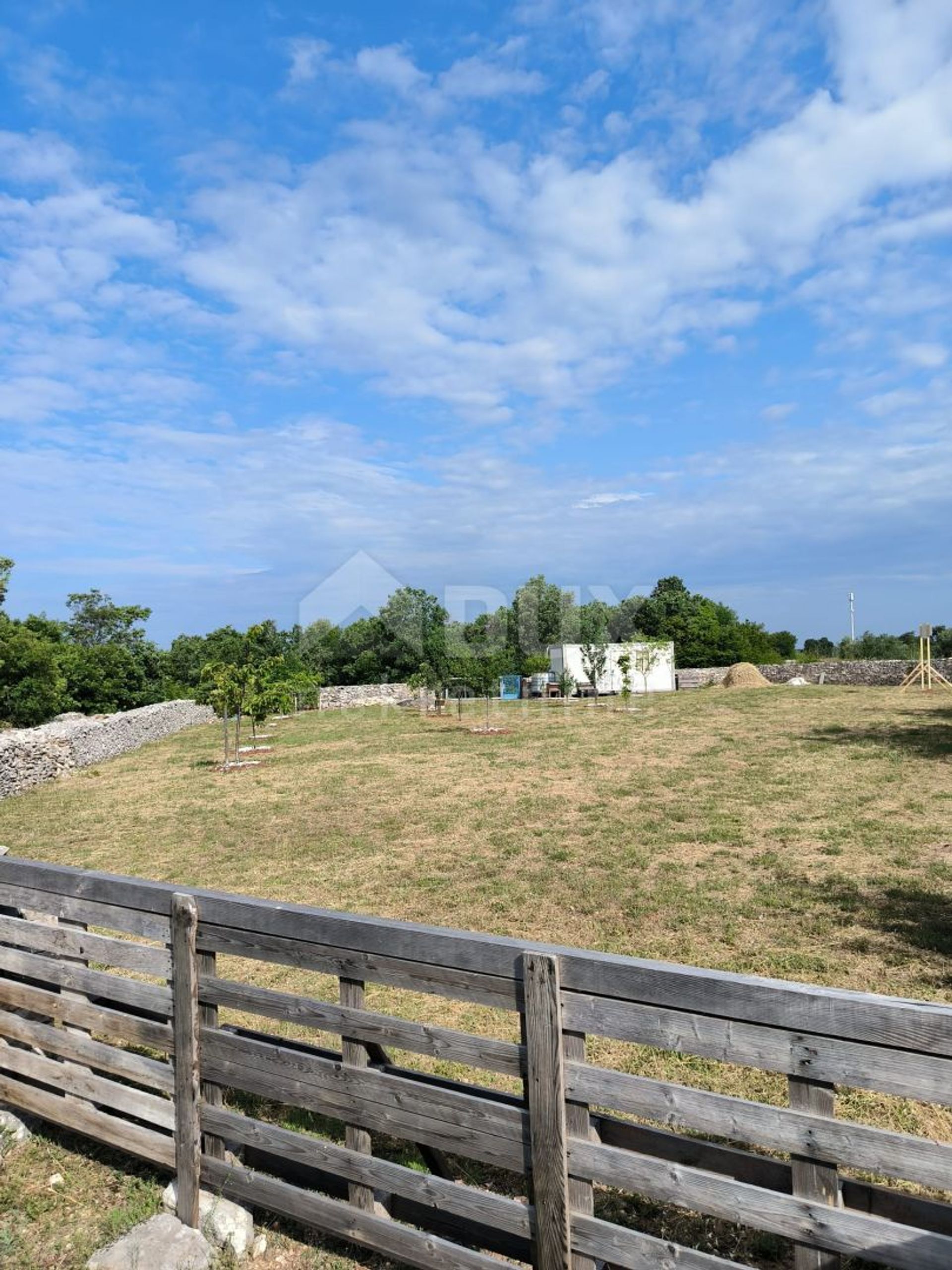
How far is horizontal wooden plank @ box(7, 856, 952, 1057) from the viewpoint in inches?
70.7

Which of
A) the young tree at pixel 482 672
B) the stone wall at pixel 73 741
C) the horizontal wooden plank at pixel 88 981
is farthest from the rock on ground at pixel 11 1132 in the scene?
the young tree at pixel 482 672

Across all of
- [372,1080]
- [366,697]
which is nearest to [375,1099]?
[372,1080]

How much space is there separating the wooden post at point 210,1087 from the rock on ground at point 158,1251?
0.85 ft

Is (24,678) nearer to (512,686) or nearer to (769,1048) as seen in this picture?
(512,686)

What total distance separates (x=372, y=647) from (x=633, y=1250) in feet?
164

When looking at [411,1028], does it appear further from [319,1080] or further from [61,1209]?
[61,1209]

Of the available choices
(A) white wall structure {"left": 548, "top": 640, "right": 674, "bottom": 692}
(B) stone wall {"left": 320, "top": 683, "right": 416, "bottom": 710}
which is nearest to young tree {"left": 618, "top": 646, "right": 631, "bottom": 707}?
(A) white wall structure {"left": 548, "top": 640, "right": 674, "bottom": 692}

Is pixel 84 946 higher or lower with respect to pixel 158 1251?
higher

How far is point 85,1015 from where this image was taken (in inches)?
134

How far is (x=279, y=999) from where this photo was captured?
114 inches

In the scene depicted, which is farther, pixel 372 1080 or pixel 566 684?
pixel 566 684

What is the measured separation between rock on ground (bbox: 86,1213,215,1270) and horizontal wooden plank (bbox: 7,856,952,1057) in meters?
1.15

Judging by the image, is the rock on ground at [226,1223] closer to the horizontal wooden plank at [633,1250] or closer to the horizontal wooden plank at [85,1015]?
the horizontal wooden plank at [85,1015]

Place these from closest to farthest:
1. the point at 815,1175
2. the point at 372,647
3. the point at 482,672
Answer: the point at 815,1175
the point at 482,672
the point at 372,647
